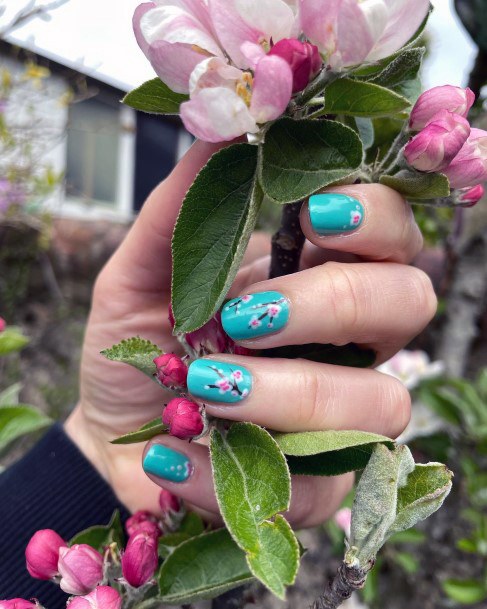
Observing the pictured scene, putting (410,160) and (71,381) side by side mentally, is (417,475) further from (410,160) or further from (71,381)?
(71,381)

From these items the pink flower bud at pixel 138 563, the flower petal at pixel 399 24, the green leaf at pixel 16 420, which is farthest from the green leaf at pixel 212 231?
the green leaf at pixel 16 420

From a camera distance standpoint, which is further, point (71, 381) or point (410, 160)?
point (71, 381)

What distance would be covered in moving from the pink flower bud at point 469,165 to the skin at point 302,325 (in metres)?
0.07

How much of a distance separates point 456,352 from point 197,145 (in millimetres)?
1542

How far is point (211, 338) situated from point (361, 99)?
10.7 inches

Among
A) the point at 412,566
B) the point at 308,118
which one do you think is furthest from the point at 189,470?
the point at 412,566

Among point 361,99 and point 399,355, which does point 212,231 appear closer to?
point 361,99

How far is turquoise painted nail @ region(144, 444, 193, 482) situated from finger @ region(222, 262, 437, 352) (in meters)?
0.18

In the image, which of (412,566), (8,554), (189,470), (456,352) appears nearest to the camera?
(189,470)

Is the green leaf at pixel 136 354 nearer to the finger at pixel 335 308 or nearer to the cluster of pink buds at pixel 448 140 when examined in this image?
the finger at pixel 335 308

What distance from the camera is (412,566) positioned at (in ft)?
5.31

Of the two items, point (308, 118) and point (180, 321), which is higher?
point (308, 118)

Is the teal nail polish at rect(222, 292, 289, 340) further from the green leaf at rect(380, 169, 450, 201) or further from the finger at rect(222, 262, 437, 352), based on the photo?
the green leaf at rect(380, 169, 450, 201)

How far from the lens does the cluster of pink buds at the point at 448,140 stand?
455mm
